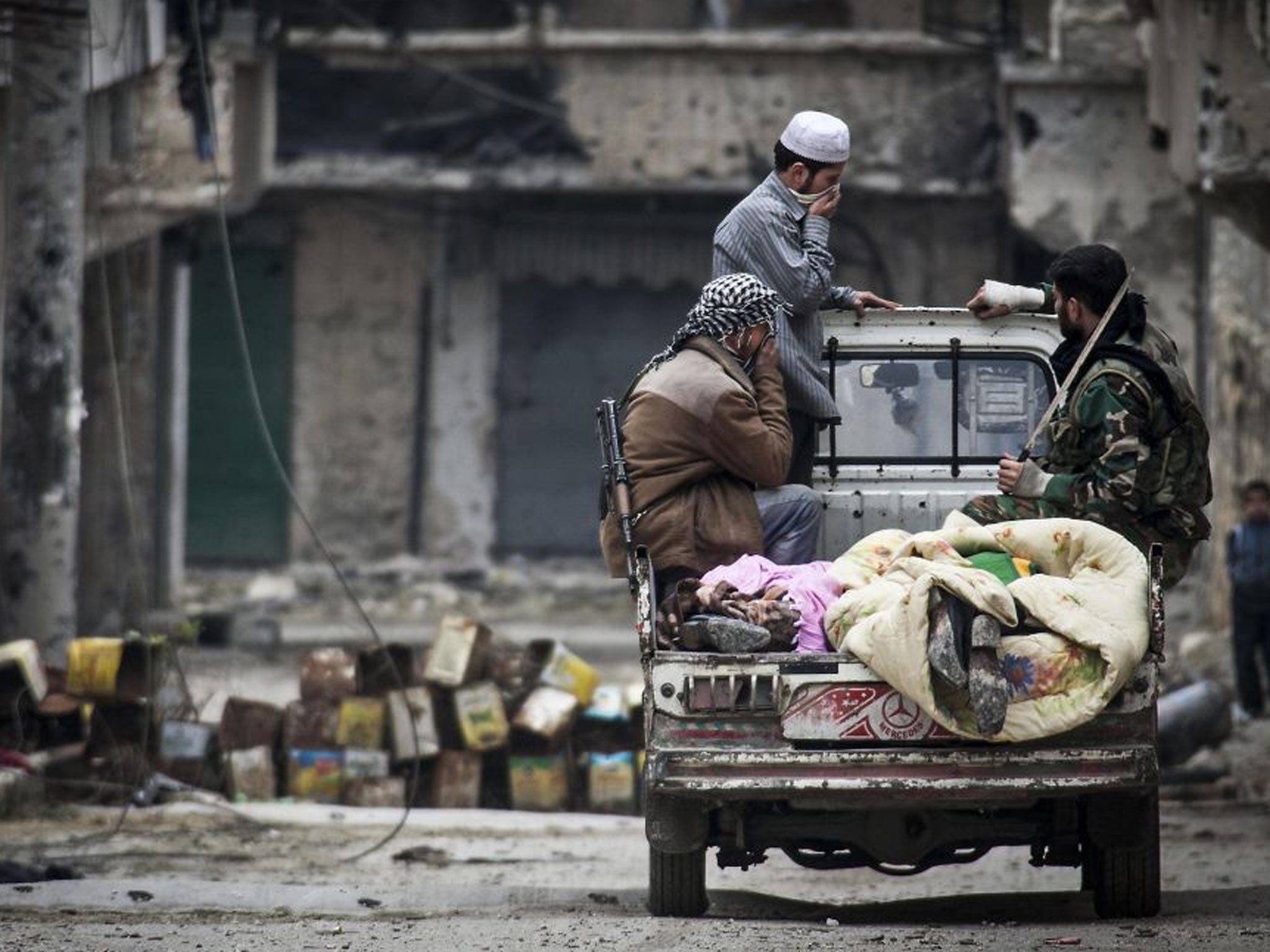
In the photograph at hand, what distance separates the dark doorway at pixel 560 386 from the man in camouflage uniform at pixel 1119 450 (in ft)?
53.4

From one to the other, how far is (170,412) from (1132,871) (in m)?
13.2

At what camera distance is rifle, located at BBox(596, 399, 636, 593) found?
7727 millimetres

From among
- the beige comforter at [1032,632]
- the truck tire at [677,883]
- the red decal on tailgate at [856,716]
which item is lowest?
the truck tire at [677,883]

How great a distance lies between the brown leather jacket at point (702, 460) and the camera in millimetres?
7754

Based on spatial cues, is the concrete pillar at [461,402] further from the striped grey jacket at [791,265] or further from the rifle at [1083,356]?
the rifle at [1083,356]

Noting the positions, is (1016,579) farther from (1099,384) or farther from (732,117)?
(732,117)

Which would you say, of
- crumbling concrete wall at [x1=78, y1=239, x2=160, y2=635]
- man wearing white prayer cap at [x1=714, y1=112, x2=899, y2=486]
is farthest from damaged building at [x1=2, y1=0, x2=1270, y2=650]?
man wearing white prayer cap at [x1=714, y1=112, x2=899, y2=486]

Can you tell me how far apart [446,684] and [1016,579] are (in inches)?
197

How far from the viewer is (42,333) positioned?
12.3 metres

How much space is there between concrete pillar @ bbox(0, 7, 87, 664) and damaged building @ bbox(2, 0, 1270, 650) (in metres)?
6.33

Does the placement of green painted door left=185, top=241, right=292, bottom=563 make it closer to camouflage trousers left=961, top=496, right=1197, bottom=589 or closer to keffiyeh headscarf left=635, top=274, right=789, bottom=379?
keffiyeh headscarf left=635, top=274, right=789, bottom=379

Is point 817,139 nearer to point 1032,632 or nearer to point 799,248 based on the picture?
point 799,248

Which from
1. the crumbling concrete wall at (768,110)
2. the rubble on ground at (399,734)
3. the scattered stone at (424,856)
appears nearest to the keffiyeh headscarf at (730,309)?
the scattered stone at (424,856)

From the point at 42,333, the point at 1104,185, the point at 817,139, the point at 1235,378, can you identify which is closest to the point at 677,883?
the point at 817,139
